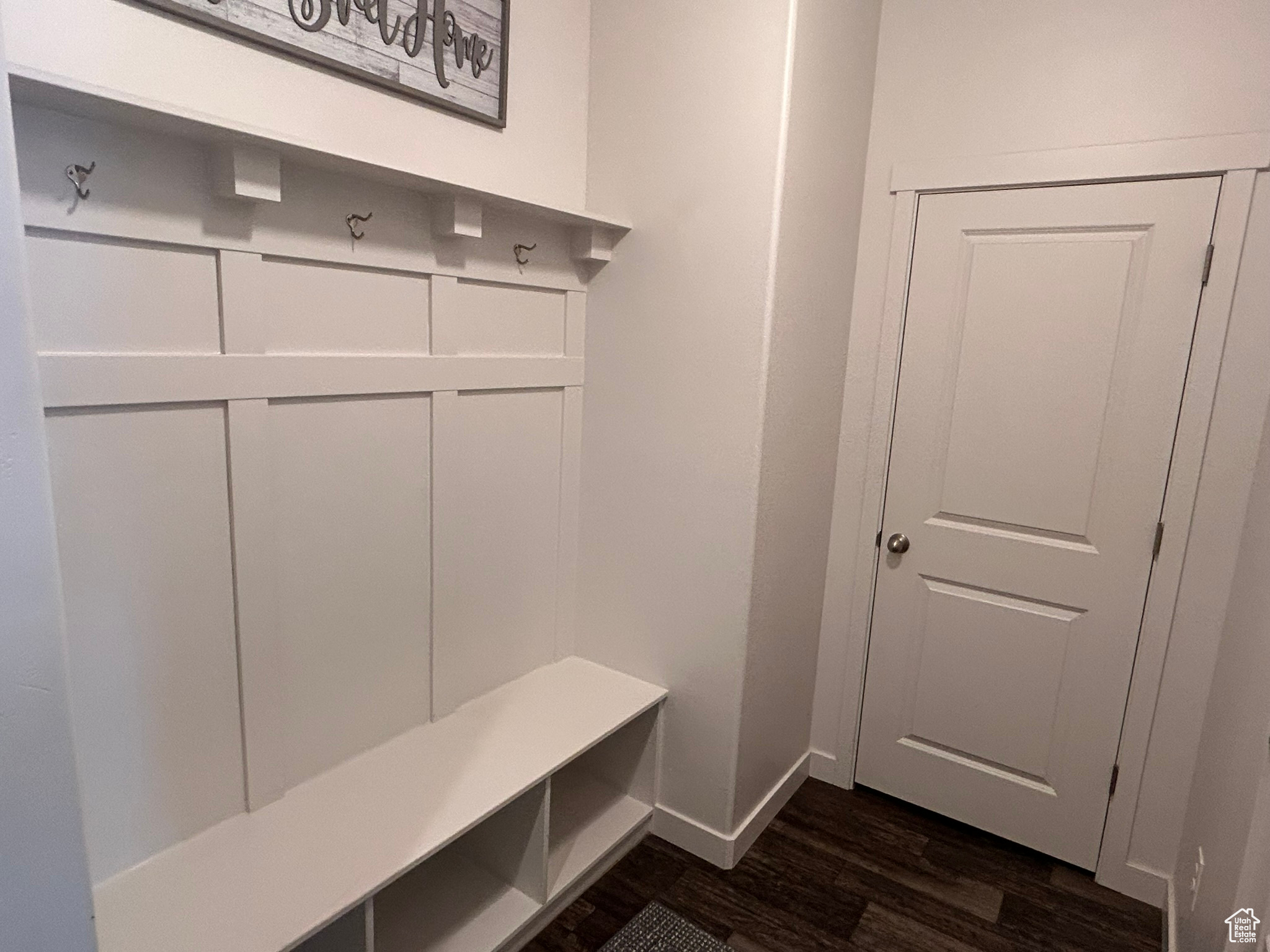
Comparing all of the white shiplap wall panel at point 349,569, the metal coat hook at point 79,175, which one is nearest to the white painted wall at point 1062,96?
the white shiplap wall panel at point 349,569

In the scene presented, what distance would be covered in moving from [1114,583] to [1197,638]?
22 cm

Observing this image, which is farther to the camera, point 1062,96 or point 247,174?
point 1062,96

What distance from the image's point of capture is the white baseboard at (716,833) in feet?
6.93

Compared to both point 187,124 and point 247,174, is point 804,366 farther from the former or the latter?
point 187,124

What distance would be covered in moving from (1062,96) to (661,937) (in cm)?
243

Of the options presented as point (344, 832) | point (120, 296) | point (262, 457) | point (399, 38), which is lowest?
point (344, 832)

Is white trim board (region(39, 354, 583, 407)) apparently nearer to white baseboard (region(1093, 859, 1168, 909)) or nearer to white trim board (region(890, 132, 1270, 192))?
white trim board (region(890, 132, 1270, 192))

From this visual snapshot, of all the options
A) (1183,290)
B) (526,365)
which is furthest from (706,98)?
(1183,290)

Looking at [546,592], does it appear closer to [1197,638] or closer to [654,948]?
[654,948]

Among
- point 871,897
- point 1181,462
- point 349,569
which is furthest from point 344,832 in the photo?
point 1181,462

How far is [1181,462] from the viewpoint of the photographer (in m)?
Answer: 1.90

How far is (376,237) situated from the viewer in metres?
1.63

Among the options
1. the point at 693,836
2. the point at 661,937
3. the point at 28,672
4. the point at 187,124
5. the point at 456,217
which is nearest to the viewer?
the point at 28,672

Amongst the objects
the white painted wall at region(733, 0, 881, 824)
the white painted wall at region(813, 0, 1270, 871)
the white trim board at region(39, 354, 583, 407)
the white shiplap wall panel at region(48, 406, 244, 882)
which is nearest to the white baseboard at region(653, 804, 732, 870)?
the white painted wall at region(733, 0, 881, 824)
